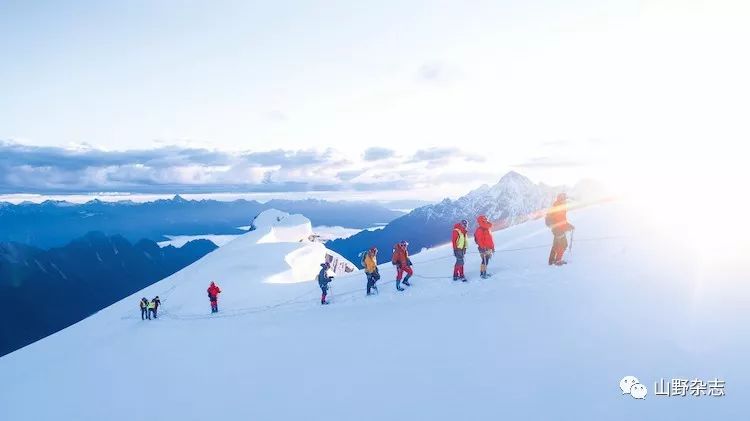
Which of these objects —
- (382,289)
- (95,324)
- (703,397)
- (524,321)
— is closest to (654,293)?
(524,321)

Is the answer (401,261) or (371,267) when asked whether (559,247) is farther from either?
(371,267)

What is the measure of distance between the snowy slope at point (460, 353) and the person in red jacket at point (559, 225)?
0.66 m

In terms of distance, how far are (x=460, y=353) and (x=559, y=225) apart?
8118 millimetres

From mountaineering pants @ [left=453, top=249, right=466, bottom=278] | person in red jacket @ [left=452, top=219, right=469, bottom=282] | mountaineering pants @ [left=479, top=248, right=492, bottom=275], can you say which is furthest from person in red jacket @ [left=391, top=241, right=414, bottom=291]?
mountaineering pants @ [left=479, top=248, right=492, bottom=275]

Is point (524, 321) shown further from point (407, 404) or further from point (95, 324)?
point (95, 324)

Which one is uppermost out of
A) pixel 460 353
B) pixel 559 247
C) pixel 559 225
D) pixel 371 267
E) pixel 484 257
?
pixel 559 225

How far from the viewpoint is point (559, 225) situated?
15766 mm

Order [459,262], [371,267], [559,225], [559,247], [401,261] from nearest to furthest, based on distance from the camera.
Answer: [559,225] < [559,247] < [459,262] < [401,261] < [371,267]

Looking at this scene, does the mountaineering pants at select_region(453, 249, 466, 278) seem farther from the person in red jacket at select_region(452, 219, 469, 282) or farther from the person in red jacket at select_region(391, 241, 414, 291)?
the person in red jacket at select_region(391, 241, 414, 291)

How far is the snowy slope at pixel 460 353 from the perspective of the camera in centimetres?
797

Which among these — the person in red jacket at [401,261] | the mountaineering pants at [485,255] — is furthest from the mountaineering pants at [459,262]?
the person in red jacket at [401,261]

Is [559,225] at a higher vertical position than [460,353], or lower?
higher

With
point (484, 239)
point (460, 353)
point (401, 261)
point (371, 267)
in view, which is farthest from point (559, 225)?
point (460, 353)

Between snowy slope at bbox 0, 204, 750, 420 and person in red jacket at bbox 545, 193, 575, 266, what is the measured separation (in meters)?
0.66
